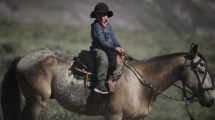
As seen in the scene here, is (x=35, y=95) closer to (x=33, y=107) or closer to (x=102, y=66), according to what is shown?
(x=33, y=107)

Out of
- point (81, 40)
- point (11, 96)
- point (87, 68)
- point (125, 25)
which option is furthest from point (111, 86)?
point (125, 25)

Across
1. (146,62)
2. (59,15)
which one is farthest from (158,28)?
(146,62)

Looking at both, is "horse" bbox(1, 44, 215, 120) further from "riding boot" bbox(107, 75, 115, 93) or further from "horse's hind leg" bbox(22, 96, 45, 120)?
"riding boot" bbox(107, 75, 115, 93)

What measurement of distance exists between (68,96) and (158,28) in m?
52.2

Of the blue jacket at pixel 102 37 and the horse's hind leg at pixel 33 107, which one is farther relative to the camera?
the horse's hind leg at pixel 33 107

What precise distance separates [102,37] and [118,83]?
896 millimetres

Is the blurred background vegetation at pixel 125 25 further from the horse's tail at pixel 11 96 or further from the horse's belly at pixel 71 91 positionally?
the horse's belly at pixel 71 91

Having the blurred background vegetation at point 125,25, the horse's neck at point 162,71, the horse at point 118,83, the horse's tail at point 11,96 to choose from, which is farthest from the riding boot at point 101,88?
Result: the blurred background vegetation at point 125,25

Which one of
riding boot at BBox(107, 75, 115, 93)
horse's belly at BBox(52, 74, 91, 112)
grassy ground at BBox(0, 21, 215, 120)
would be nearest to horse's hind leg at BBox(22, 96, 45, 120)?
horse's belly at BBox(52, 74, 91, 112)

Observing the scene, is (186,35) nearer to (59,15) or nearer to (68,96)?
(59,15)

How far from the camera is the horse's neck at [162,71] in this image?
8.99 metres

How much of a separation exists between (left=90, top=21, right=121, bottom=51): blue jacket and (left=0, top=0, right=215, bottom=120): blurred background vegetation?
65.1 feet

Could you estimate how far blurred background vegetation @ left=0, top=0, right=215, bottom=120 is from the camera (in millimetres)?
39906

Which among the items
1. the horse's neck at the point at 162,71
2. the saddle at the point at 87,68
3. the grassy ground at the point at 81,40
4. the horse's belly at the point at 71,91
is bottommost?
the horse's belly at the point at 71,91
